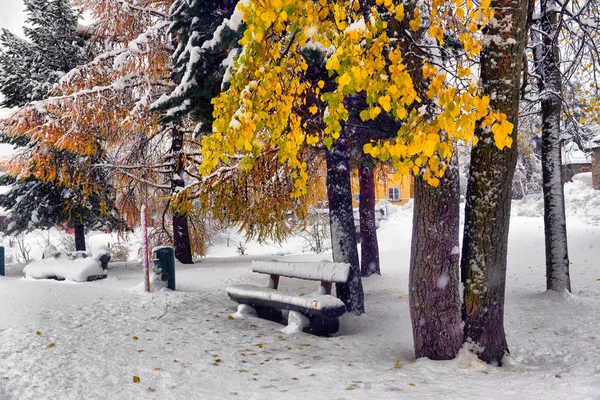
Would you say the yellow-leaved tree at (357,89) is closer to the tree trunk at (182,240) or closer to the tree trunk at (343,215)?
the tree trunk at (343,215)

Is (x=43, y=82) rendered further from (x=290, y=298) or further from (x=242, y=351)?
(x=242, y=351)

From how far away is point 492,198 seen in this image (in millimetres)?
4641

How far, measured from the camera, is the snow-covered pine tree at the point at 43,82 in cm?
1223

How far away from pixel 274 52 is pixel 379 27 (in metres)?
1.05

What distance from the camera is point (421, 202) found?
4.87 metres

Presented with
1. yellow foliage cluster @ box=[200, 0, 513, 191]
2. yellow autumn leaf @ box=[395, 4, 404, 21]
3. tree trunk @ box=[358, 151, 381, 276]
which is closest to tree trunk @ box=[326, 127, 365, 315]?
yellow foliage cluster @ box=[200, 0, 513, 191]

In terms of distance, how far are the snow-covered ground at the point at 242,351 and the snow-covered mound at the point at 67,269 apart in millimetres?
617

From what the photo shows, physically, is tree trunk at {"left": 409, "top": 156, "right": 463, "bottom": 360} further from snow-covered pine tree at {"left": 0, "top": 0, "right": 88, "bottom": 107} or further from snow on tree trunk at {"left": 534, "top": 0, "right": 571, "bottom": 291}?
snow-covered pine tree at {"left": 0, "top": 0, "right": 88, "bottom": 107}

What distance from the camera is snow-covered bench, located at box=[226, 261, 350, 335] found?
233 inches

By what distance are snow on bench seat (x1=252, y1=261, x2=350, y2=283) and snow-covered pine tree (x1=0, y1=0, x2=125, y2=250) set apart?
266 inches

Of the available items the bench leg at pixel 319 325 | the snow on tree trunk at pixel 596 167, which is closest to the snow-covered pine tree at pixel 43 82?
the bench leg at pixel 319 325

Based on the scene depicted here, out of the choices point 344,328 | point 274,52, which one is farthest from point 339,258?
point 274,52

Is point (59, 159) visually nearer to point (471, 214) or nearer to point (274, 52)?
point (274, 52)

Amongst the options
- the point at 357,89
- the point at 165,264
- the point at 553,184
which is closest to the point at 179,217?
the point at 165,264
